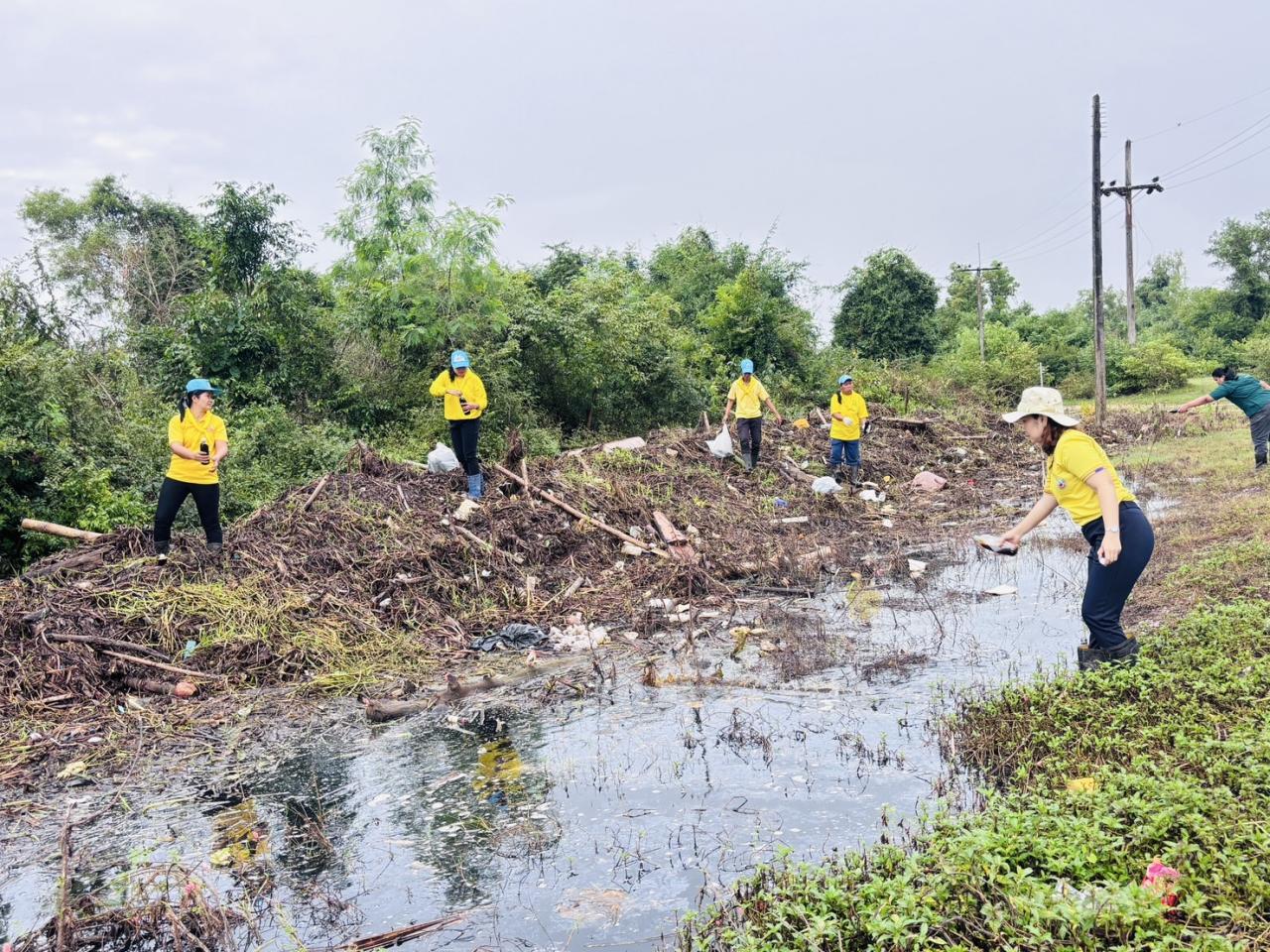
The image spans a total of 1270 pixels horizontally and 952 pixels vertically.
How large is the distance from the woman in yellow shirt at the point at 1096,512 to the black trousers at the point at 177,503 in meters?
6.30

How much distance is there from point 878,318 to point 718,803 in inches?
1105

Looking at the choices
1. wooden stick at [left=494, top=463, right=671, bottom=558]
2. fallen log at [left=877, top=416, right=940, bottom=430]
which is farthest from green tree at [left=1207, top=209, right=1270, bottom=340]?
wooden stick at [left=494, top=463, right=671, bottom=558]

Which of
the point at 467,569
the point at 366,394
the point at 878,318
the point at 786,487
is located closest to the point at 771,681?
the point at 467,569

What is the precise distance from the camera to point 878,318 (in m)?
30.6

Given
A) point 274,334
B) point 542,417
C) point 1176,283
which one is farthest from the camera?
point 1176,283

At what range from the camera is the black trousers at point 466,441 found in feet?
32.1

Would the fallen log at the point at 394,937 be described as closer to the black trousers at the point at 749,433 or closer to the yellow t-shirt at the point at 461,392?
the yellow t-shirt at the point at 461,392

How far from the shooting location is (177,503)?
25.4ft

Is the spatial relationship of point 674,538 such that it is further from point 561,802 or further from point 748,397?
point 561,802

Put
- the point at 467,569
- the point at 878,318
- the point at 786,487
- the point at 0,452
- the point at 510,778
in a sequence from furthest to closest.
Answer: the point at 878,318
the point at 786,487
the point at 0,452
the point at 467,569
the point at 510,778

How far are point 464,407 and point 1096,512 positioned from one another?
21.0 feet

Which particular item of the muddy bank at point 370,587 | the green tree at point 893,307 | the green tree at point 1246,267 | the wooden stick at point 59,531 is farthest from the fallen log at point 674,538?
the green tree at point 1246,267

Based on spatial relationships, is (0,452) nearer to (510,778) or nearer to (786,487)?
(510,778)

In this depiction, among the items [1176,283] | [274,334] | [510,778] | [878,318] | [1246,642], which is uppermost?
[1176,283]
